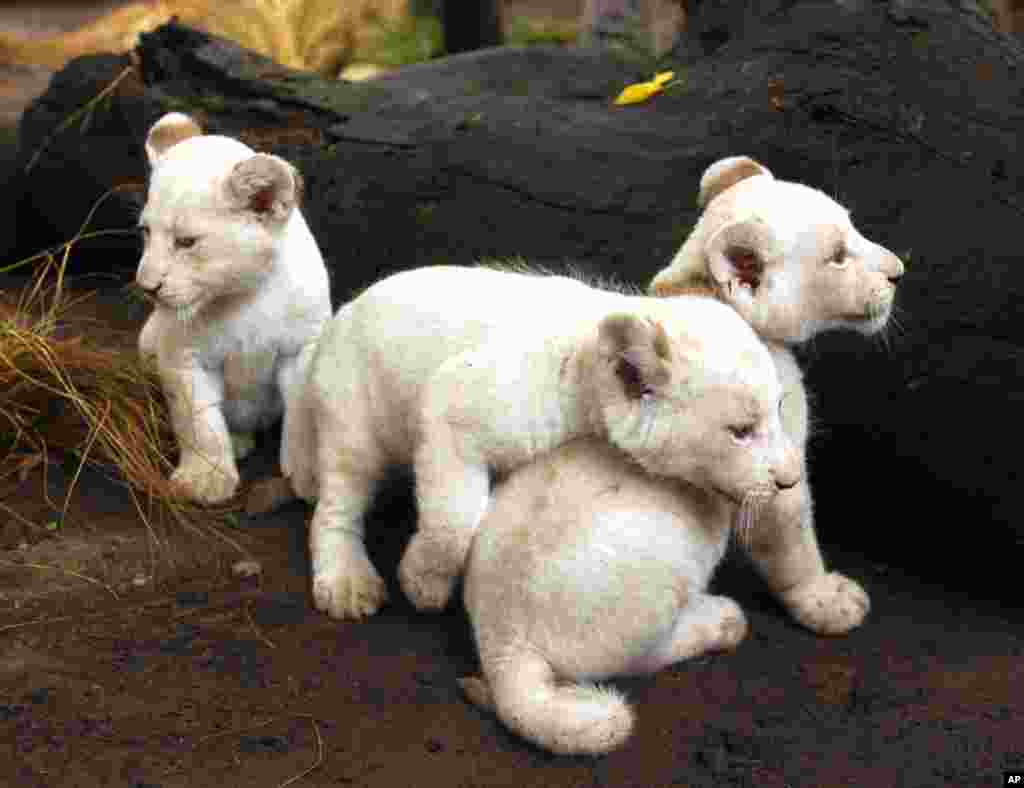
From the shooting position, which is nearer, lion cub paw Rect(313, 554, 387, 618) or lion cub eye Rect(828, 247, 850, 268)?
lion cub eye Rect(828, 247, 850, 268)

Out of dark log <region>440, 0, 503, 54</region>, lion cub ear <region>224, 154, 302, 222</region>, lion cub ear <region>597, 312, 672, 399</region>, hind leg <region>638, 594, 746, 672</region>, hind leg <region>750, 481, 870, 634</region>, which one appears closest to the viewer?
lion cub ear <region>597, 312, 672, 399</region>

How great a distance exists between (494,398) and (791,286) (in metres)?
1.03

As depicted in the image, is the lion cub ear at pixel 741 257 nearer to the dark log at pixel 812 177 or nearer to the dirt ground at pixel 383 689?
the dark log at pixel 812 177

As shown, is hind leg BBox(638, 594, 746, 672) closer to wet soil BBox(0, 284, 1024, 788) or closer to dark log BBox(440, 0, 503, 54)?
wet soil BBox(0, 284, 1024, 788)

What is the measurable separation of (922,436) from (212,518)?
2775 millimetres

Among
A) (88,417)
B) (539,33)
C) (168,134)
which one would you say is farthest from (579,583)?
(539,33)

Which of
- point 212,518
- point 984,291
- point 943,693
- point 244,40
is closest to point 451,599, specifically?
point 212,518

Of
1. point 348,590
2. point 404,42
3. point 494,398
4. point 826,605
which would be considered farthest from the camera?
point 404,42

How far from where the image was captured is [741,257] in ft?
15.0

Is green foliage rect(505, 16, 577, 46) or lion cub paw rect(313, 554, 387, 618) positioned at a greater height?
lion cub paw rect(313, 554, 387, 618)

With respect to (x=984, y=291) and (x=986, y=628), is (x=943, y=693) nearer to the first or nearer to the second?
(x=986, y=628)

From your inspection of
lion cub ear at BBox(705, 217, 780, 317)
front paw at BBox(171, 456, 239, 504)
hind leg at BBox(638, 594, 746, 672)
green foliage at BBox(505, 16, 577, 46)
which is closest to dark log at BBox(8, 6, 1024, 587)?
lion cub ear at BBox(705, 217, 780, 317)

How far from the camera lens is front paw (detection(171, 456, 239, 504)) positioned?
5805mm

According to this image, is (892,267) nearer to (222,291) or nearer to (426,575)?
(426,575)
